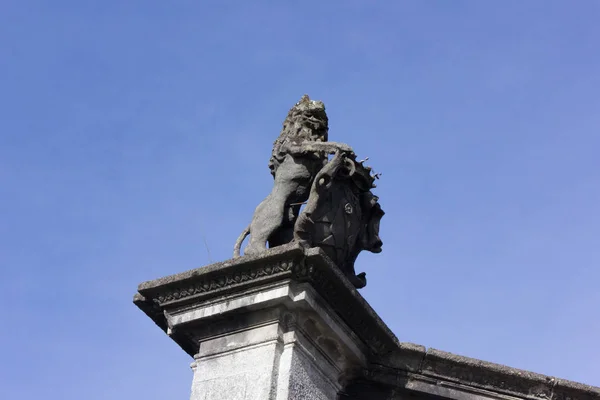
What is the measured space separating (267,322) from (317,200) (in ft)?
3.60

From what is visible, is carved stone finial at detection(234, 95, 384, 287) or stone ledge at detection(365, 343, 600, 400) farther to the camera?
stone ledge at detection(365, 343, 600, 400)

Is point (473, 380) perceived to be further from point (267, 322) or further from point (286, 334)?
point (267, 322)

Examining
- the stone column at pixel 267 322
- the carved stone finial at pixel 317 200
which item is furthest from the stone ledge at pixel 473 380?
the carved stone finial at pixel 317 200

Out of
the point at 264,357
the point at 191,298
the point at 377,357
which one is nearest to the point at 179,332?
the point at 191,298

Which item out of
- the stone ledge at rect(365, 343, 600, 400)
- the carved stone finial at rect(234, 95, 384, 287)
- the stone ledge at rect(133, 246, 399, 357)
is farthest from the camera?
the stone ledge at rect(365, 343, 600, 400)

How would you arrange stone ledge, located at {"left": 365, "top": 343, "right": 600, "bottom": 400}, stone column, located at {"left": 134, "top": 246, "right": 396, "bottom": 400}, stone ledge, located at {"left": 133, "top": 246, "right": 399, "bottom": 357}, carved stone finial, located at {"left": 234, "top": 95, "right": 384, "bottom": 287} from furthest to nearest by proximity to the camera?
1. stone ledge, located at {"left": 365, "top": 343, "right": 600, "bottom": 400}
2. carved stone finial, located at {"left": 234, "top": 95, "right": 384, "bottom": 287}
3. stone ledge, located at {"left": 133, "top": 246, "right": 399, "bottom": 357}
4. stone column, located at {"left": 134, "top": 246, "right": 396, "bottom": 400}

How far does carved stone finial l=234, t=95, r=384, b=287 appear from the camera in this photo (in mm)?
9398

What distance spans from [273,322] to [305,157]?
153 centimetres

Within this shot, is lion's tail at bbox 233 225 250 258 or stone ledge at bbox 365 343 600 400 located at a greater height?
lion's tail at bbox 233 225 250 258

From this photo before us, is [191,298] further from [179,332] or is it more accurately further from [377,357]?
[377,357]

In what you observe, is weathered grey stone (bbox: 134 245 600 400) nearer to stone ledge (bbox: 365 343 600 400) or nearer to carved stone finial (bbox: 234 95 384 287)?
stone ledge (bbox: 365 343 600 400)

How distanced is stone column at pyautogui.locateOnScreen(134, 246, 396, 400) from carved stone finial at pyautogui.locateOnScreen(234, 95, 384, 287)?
1.25ft

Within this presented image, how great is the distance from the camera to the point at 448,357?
966 centimetres

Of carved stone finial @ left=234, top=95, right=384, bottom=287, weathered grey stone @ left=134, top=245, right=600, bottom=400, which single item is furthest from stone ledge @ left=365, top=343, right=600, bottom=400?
carved stone finial @ left=234, top=95, right=384, bottom=287
